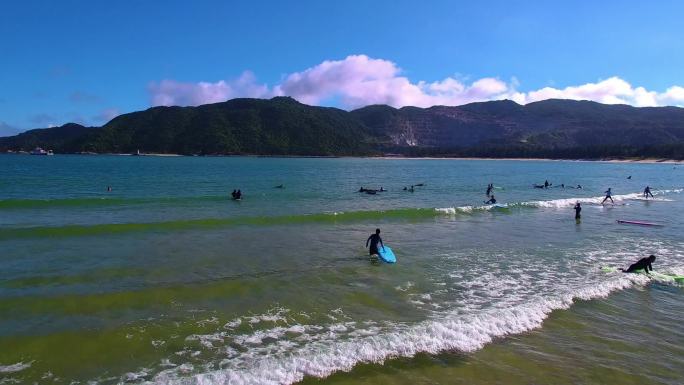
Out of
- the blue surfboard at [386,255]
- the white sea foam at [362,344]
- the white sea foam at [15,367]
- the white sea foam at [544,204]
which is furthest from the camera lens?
the white sea foam at [544,204]

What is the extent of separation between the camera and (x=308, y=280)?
49.5 ft

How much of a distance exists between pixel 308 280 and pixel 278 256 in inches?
154

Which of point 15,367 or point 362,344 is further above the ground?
point 362,344

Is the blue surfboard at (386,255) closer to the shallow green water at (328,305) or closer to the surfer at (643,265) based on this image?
the shallow green water at (328,305)

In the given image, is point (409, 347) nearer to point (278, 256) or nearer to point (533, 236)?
Result: point (278, 256)

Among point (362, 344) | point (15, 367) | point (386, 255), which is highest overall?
point (386, 255)

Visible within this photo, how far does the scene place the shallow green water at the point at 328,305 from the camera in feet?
29.7

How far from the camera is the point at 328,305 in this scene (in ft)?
41.6

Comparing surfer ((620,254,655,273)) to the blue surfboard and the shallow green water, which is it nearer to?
the shallow green water

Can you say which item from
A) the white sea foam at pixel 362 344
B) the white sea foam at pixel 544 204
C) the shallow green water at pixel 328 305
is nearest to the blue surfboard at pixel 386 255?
the shallow green water at pixel 328 305

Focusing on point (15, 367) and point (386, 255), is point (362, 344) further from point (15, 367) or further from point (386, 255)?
point (386, 255)

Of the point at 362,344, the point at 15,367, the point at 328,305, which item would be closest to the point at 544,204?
the point at 328,305

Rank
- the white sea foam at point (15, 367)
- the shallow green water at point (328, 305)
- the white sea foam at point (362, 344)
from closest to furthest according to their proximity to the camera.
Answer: the white sea foam at point (362, 344) → the white sea foam at point (15, 367) → the shallow green water at point (328, 305)

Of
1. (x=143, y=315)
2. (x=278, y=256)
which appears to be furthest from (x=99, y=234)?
(x=143, y=315)
